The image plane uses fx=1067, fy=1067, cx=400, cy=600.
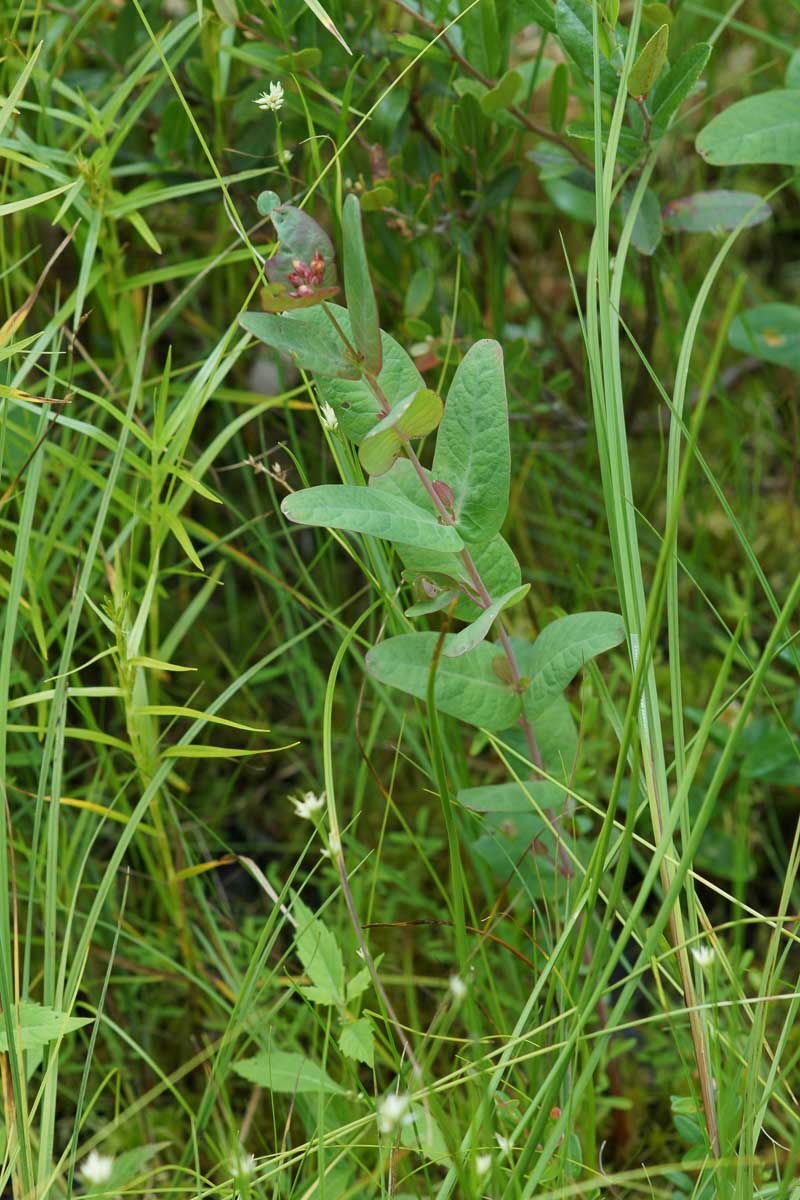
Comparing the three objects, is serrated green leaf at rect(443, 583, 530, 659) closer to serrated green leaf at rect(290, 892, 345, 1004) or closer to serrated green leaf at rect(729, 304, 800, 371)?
serrated green leaf at rect(290, 892, 345, 1004)

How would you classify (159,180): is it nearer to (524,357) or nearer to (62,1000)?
(524,357)

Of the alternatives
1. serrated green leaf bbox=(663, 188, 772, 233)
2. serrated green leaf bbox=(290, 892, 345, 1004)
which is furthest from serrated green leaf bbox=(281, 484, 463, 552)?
serrated green leaf bbox=(663, 188, 772, 233)

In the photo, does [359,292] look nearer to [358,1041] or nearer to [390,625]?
[390,625]

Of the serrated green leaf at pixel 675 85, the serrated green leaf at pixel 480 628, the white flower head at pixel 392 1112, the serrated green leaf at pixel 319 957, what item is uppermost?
the serrated green leaf at pixel 675 85

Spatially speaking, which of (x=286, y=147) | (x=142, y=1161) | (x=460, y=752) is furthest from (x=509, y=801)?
(x=286, y=147)

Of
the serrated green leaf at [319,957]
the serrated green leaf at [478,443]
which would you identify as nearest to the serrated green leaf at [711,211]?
the serrated green leaf at [478,443]

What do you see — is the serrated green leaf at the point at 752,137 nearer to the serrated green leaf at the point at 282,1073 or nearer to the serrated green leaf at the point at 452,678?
the serrated green leaf at the point at 452,678
